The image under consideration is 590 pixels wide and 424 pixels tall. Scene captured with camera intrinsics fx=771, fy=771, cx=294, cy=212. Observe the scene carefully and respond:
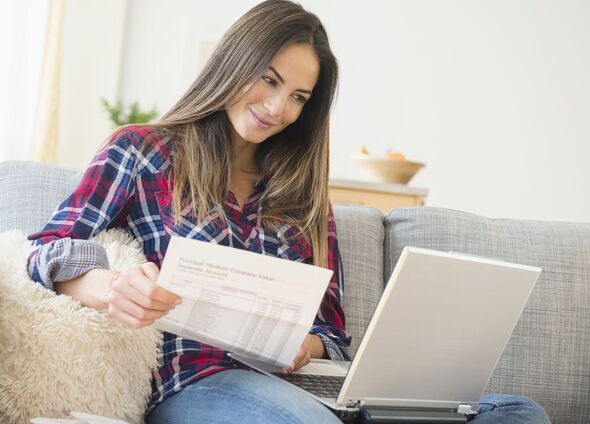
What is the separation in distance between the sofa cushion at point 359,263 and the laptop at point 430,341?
1.61ft

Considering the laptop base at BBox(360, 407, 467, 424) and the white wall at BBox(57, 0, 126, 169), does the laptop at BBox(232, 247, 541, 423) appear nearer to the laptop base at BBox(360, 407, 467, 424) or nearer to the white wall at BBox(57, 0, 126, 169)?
the laptop base at BBox(360, 407, 467, 424)

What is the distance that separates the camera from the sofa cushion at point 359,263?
5.85ft

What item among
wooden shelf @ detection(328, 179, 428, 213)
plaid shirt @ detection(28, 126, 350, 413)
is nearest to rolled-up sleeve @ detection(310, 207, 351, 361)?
plaid shirt @ detection(28, 126, 350, 413)

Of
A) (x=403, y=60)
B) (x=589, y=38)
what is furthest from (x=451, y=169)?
(x=589, y=38)

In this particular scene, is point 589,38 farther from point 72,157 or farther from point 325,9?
point 72,157

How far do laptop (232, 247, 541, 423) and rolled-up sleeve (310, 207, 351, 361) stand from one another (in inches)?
8.4

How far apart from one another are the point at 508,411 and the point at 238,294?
0.57 metres

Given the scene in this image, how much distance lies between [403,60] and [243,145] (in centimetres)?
451

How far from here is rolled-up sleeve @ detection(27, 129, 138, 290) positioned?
1.25 metres

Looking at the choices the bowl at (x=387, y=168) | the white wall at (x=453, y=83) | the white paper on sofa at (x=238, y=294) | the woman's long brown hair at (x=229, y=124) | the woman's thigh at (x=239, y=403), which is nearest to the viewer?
the white paper on sofa at (x=238, y=294)

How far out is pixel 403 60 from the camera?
6008 mm

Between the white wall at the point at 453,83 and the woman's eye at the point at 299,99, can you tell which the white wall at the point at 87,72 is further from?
the woman's eye at the point at 299,99

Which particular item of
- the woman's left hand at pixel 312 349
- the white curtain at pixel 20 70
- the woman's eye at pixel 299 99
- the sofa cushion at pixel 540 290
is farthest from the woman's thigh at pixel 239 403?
the white curtain at pixel 20 70

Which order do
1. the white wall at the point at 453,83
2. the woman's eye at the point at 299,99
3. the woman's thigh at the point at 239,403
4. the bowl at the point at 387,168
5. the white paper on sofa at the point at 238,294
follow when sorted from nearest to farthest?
the white paper on sofa at the point at 238,294 < the woman's thigh at the point at 239,403 < the woman's eye at the point at 299,99 < the bowl at the point at 387,168 < the white wall at the point at 453,83
